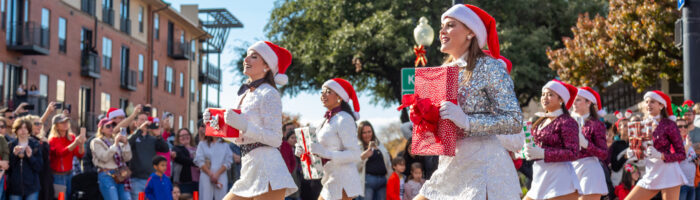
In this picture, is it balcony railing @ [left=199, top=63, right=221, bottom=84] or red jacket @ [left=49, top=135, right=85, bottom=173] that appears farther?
balcony railing @ [left=199, top=63, right=221, bottom=84]

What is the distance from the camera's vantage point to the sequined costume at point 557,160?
8133 millimetres

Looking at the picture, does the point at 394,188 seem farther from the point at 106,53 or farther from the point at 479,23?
the point at 106,53

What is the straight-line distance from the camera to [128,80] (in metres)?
43.8

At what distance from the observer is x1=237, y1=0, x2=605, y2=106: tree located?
3203cm

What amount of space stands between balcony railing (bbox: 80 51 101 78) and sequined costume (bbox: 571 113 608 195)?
104 ft

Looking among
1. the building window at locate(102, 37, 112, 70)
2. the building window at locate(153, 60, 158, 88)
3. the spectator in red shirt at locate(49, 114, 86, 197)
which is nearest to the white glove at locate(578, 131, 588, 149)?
the spectator in red shirt at locate(49, 114, 86, 197)

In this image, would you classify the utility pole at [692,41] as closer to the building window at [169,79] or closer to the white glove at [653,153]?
the white glove at [653,153]

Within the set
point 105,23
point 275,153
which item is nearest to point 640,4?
point 275,153

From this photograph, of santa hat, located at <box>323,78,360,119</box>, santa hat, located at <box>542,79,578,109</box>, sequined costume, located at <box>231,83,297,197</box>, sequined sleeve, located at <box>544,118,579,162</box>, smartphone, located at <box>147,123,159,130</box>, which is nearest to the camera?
sequined costume, located at <box>231,83,297,197</box>

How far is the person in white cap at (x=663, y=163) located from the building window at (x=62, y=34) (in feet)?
96.2

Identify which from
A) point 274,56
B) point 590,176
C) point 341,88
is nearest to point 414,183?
point 341,88

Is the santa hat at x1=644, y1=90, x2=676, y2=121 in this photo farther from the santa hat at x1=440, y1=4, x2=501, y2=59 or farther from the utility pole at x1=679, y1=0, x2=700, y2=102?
the santa hat at x1=440, y1=4, x2=501, y2=59

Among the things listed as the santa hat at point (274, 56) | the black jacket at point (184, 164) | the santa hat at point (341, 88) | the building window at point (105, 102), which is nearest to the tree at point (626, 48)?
the black jacket at point (184, 164)

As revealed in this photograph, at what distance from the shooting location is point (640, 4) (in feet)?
78.6
